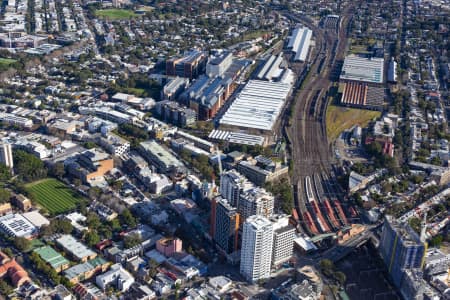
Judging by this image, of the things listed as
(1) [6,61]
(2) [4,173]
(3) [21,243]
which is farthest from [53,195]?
(1) [6,61]

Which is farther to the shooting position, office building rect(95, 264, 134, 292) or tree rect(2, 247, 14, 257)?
tree rect(2, 247, 14, 257)

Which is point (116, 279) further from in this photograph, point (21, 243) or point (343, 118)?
point (343, 118)

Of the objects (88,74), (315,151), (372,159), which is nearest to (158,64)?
(88,74)

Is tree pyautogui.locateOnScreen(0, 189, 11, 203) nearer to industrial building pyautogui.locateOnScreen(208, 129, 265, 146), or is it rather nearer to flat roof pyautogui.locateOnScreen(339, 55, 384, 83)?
industrial building pyautogui.locateOnScreen(208, 129, 265, 146)

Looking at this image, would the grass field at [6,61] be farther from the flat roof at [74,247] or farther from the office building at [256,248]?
the office building at [256,248]

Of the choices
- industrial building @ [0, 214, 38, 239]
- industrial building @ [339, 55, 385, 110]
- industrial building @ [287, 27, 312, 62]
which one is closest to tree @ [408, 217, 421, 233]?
industrial building @ [339, 55, 385, 110]

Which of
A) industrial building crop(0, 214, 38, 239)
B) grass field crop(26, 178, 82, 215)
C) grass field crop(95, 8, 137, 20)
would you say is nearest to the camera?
industrial building crop(0, 214, 38, 239)

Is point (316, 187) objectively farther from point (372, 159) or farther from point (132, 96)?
point (132, 96)
